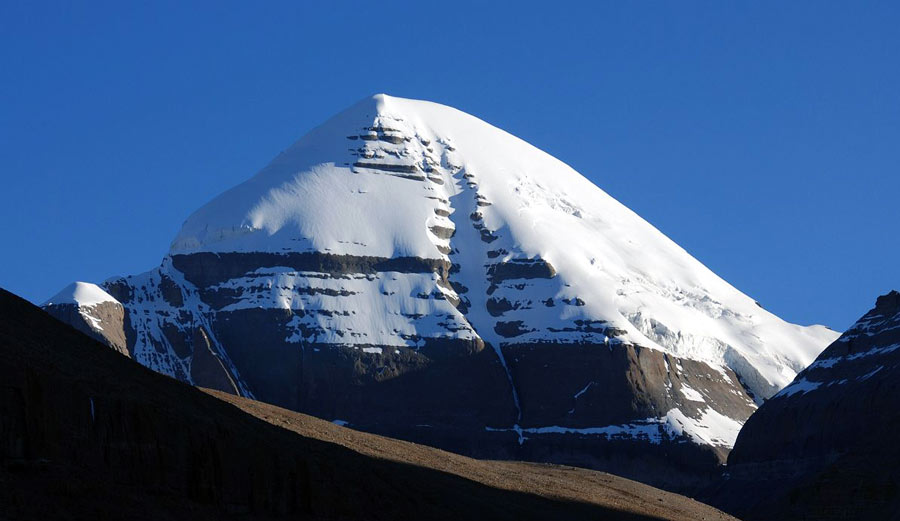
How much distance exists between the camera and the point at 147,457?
6438 centimetres

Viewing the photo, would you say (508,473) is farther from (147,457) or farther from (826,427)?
(826,427)

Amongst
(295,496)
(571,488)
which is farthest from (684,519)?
(295,496)

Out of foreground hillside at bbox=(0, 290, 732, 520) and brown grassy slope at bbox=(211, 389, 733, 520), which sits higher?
brown grassy slope at bbox=(211, 389, 733, 520)

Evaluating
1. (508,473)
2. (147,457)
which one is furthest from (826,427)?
(147,457)

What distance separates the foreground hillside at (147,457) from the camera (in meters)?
58.0

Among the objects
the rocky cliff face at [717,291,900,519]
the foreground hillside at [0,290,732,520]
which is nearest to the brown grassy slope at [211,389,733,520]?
the foreground hillside at [0,290,732,520]

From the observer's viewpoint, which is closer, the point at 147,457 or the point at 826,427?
the point at 147,457

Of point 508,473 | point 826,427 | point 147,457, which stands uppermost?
point 826,427

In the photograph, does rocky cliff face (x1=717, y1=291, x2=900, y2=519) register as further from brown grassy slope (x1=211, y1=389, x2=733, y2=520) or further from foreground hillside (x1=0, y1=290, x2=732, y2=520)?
foreground hillside (x1=0, y1=290, x2=732, y2=520)

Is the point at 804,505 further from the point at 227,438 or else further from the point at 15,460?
the point at 15,460

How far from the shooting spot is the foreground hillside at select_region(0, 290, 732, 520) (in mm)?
58031

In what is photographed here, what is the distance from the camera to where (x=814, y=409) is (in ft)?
641

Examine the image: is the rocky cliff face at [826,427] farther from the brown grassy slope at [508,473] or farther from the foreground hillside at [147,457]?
the foreground hillside at [147,457]

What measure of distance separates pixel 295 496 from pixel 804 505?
38.2m
